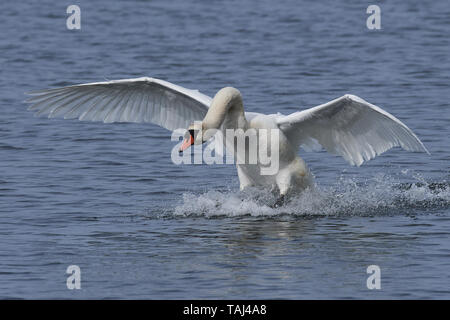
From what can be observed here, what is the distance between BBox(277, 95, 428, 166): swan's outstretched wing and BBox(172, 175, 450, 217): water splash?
2.04 feet

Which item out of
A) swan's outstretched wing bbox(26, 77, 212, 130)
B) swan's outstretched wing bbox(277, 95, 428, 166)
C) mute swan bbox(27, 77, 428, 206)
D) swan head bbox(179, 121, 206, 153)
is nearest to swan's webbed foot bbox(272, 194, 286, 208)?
mute swan bbox(27, 77, 428, 206)

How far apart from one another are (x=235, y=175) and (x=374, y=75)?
8.98m

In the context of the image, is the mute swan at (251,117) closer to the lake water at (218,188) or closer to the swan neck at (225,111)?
the swan neck at (225,111)

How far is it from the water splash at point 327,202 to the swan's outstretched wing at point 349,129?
2.04ft

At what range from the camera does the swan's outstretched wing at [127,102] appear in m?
14.6

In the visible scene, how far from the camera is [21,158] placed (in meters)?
17.7

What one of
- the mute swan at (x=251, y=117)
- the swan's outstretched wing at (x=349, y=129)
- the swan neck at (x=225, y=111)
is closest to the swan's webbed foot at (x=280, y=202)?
the mute swan at (x=251, y=117)

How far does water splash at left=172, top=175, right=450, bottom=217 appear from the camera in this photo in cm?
1422

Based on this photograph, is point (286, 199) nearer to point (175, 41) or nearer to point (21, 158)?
point (21, 158)

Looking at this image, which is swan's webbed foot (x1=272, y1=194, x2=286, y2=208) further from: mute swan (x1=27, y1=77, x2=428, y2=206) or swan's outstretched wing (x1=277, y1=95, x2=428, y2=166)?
swan's outstretched wing (x1=277, y1=95, x2=428, y2=166)

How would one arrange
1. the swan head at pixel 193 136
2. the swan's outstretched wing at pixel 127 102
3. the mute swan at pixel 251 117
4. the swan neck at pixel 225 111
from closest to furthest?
the swan head at pixel 193 136 → the swan neck at pixel 225 111 → the mute swan at pixel 251 117 → the swan's outstretched wing at pixel 127 102

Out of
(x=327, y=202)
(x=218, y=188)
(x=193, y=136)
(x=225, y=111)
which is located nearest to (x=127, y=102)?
(x=218, y=188)
